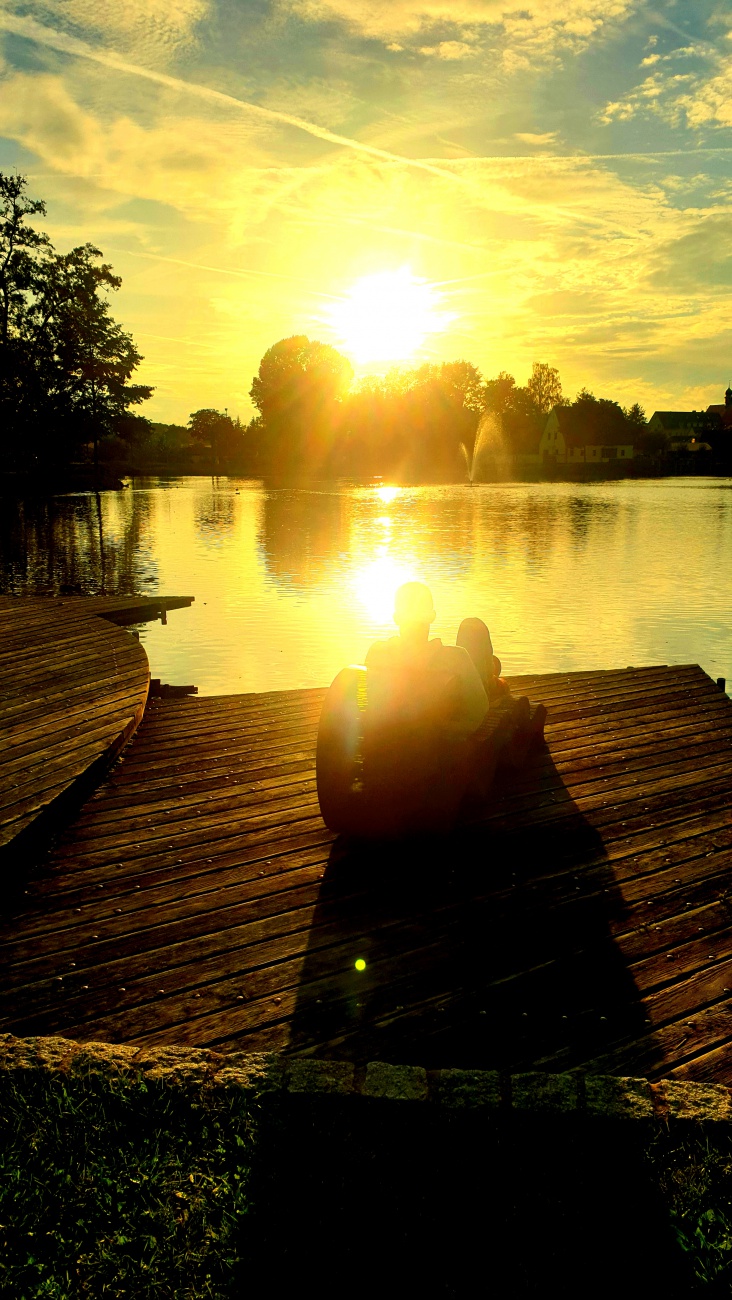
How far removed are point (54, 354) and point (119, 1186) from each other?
73776 mm

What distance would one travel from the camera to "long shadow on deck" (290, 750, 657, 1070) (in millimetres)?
3893

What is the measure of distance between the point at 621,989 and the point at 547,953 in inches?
17.4

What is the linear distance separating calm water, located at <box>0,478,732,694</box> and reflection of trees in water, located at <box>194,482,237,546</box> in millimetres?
200

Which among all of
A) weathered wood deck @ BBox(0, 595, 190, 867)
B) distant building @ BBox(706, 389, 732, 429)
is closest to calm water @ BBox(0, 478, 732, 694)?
weathered wood deck @ BBox(0, 595, 190, 867)

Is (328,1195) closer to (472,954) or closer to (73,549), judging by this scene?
(472,954)

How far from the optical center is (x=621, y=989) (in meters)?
4.30

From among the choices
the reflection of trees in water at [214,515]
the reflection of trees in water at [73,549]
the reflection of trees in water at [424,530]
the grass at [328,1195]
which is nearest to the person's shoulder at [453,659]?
the grass at [328,1195]

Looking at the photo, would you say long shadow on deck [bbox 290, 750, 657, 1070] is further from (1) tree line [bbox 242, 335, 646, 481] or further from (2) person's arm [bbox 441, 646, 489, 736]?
(1) tree line [bbox 242, 335, 646, 481]

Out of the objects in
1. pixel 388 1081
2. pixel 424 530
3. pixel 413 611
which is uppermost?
pixel 413 611

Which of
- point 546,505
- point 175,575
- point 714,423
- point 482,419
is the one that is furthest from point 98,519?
point 714,423

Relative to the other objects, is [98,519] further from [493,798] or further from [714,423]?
[714,423]

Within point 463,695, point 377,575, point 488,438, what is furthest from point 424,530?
point 488,438

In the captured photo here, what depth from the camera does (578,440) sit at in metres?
137

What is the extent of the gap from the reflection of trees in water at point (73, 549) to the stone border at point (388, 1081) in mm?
20637
